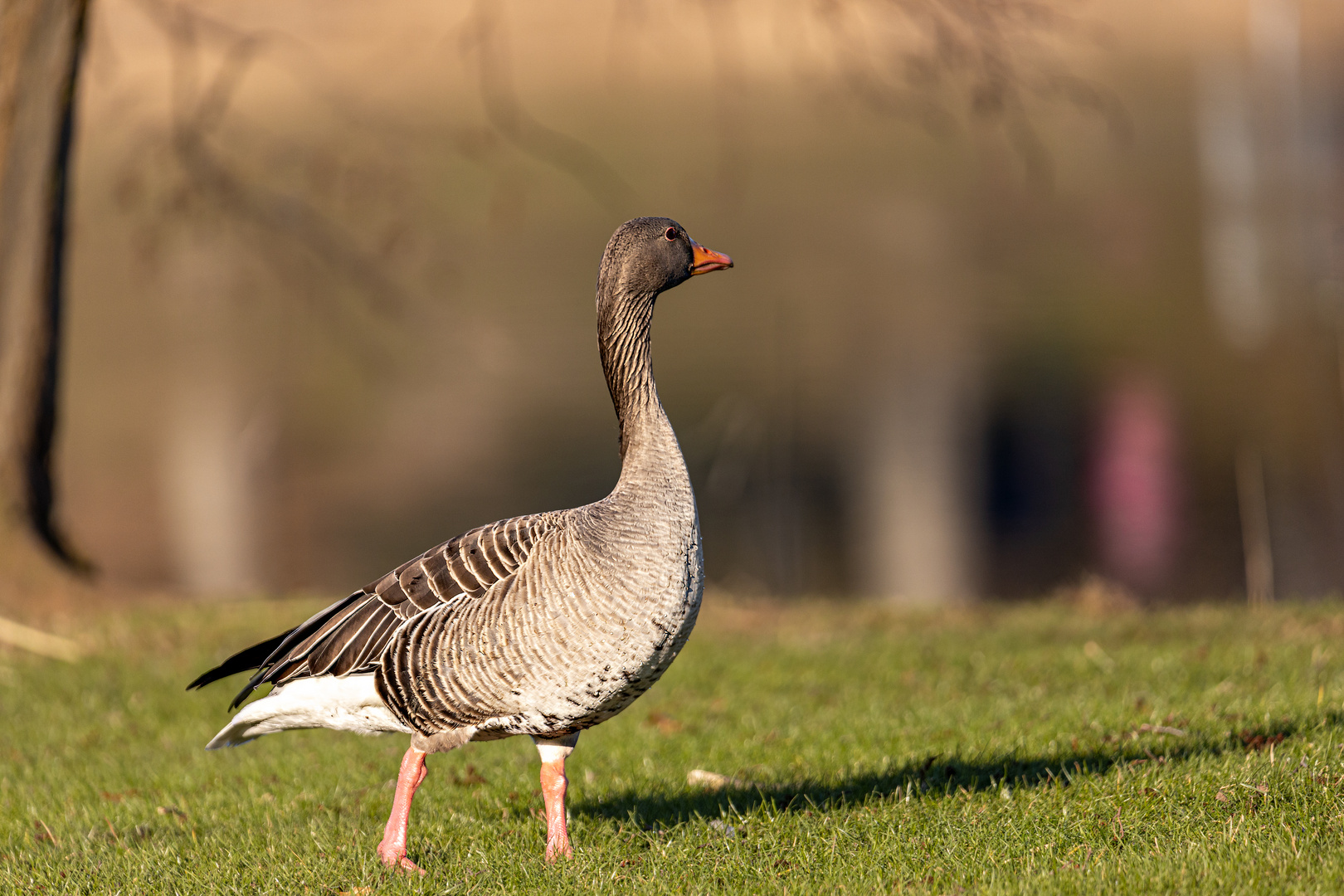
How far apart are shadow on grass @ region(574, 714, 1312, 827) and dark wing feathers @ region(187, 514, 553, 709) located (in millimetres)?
1518

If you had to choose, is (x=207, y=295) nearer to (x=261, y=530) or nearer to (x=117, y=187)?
(x=261, y=530)

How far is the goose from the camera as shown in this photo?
5246mm

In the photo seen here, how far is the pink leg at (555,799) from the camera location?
5.55 meters

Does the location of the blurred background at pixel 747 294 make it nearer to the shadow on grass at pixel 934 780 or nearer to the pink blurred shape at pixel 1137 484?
the pink blurred shape at pixel 1137 484

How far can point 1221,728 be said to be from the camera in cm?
668

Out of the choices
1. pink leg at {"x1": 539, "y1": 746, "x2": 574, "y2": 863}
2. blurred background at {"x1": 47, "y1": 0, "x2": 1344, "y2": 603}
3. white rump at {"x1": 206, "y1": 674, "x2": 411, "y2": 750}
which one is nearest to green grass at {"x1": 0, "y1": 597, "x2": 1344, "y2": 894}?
pink leg at {"x1": 539, "y1": 746, "x2": 574, "y2": 863}

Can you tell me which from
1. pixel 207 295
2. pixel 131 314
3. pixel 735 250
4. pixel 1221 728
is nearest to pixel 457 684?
pixel 1221 728

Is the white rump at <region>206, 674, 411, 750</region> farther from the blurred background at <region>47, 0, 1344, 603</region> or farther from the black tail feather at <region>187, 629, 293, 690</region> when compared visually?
the blurred background at <region>47, 0, 1344, 603</region>

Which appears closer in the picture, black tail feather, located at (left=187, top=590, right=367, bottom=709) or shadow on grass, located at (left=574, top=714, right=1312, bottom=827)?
black tail feather, located at (left=187, top=590, right=367, bottom=709)

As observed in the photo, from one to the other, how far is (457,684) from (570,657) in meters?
0.57

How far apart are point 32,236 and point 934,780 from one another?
36.3 ft

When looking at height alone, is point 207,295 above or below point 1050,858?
above

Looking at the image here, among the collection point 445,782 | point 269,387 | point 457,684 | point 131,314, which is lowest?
point 445,782

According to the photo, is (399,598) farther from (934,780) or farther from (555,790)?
(934,780)
